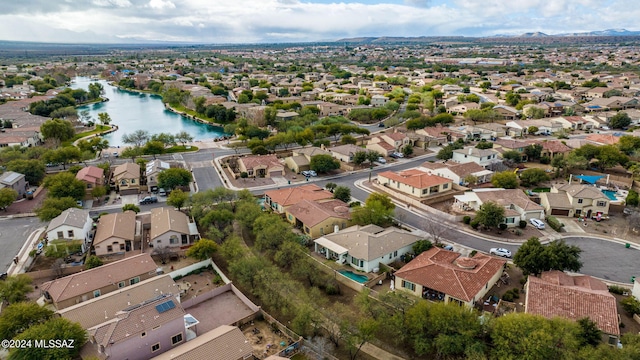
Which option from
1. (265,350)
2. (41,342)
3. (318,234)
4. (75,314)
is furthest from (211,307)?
(318,234)

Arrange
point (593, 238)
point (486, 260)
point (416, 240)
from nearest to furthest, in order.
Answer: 1. point (486, 260)
2. point (416, 240)
3. point (593, 238)

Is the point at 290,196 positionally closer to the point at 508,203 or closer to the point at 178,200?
→ the point at 178,200

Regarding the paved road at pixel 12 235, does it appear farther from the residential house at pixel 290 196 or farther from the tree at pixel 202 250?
the residential house at pixel 290 196

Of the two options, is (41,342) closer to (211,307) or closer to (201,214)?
(211,307)

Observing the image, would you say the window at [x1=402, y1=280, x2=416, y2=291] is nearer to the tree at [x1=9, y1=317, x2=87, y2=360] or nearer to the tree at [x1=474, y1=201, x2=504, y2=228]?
the tree at [x1=474, y1=201, x2=504, y2=228]

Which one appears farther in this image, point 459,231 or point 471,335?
point 459,231

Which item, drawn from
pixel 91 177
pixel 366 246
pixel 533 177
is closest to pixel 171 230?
pixel 366 246

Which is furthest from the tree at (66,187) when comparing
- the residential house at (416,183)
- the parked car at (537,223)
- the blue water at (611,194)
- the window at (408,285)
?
the blue water at (611,194)

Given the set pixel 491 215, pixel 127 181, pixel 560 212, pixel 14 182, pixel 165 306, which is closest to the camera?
pixel 165 306
